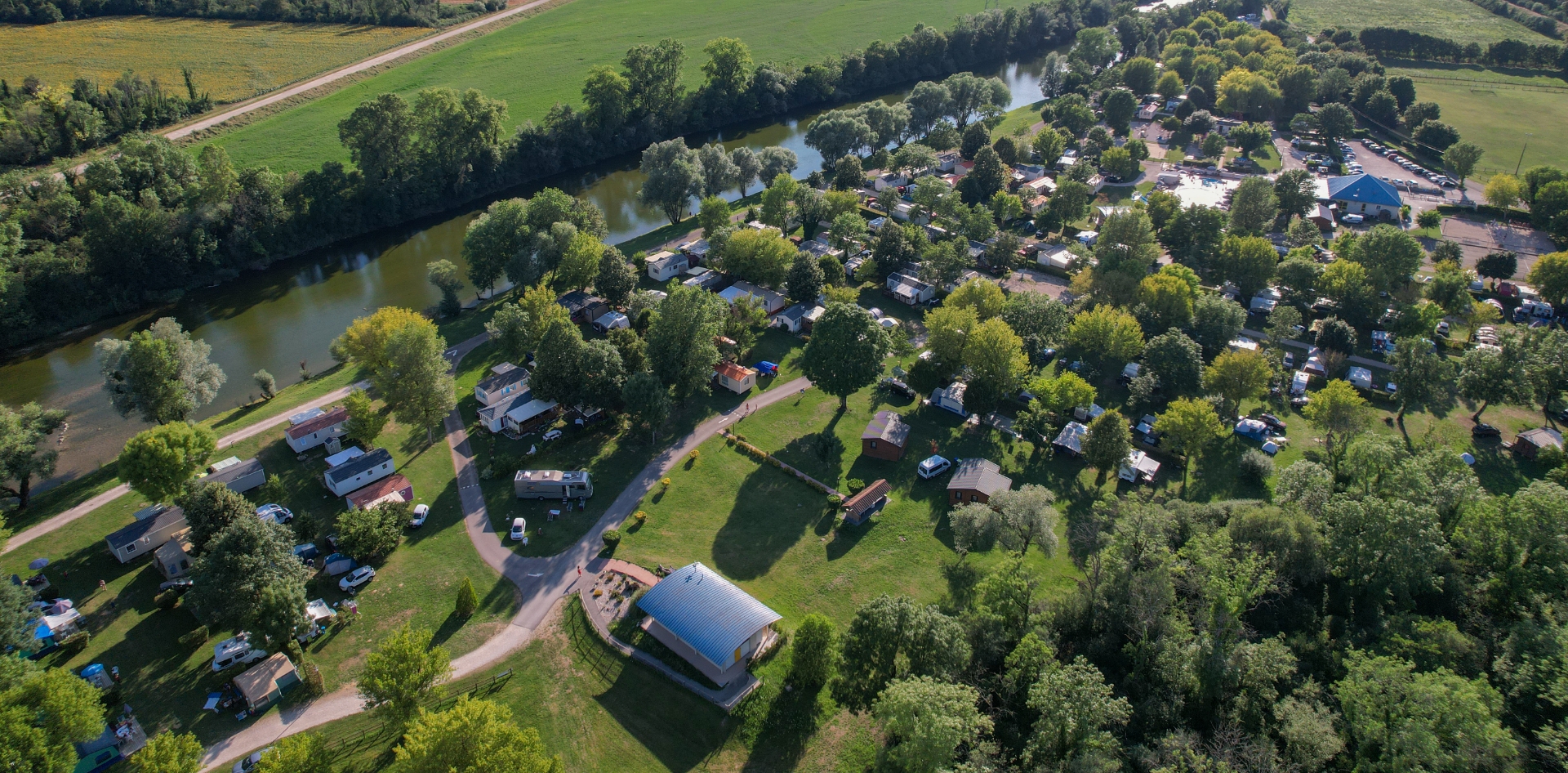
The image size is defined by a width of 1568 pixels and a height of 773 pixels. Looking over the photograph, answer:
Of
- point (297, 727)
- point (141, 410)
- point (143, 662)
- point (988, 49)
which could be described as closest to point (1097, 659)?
point (297, 727)

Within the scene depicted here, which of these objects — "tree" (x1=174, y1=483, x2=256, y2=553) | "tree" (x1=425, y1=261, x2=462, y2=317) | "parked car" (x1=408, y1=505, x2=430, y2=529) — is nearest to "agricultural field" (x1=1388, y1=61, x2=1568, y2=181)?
"tree" (x1=425, y1=261, x2=462, y2=317)

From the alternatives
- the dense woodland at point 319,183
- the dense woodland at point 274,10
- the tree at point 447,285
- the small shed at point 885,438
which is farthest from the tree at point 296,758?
the dense woodland at point 274,10

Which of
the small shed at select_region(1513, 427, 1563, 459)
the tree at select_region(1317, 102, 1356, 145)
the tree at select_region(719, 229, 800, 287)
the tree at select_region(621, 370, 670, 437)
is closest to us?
the tree at select_region(621, 370, 670, 437)

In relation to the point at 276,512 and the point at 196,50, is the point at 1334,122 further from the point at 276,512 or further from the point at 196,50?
the point at 196,50

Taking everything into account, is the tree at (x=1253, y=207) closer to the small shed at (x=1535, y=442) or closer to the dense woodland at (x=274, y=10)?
the small shed at (x=1535, y=442)

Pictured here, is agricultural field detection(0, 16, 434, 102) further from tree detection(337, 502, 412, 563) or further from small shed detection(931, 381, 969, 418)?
small shed detection(931, 381, 969, 418)

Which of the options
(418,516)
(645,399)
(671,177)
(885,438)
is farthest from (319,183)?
(885,438)
